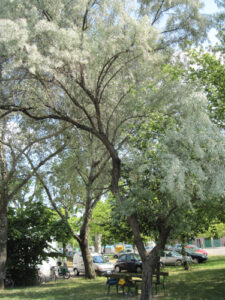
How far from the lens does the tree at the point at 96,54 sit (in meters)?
9.70

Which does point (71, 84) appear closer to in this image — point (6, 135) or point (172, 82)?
point (172, 82)

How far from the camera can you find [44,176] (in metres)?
18.0

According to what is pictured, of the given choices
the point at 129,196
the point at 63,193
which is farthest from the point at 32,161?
the point at 129,196

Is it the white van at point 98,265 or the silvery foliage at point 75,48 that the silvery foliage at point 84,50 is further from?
the white van at point 98,265

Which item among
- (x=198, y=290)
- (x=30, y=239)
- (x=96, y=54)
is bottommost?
(x=198, y=290)

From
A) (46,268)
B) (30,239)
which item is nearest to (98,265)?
(30,239)

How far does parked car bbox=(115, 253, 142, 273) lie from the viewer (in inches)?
957

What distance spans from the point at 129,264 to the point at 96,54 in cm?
1833

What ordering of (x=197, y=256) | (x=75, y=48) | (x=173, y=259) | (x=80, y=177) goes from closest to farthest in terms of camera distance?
1. (x=75, y=48)
2. (x=80, y=177)
3. (x=173, y=259)
4. (x=197, y=256)

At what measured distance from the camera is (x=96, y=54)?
33.7ft

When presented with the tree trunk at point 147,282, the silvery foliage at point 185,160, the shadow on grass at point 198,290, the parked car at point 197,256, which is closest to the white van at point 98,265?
the shadow on grass at point 198,290

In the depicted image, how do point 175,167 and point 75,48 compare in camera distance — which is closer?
point 175,167

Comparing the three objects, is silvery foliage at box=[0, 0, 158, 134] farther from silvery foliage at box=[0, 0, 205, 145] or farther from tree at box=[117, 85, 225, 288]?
tree at box=[117, 85, 225, 288]

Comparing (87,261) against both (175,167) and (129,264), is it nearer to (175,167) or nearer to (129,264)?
(129,264)
